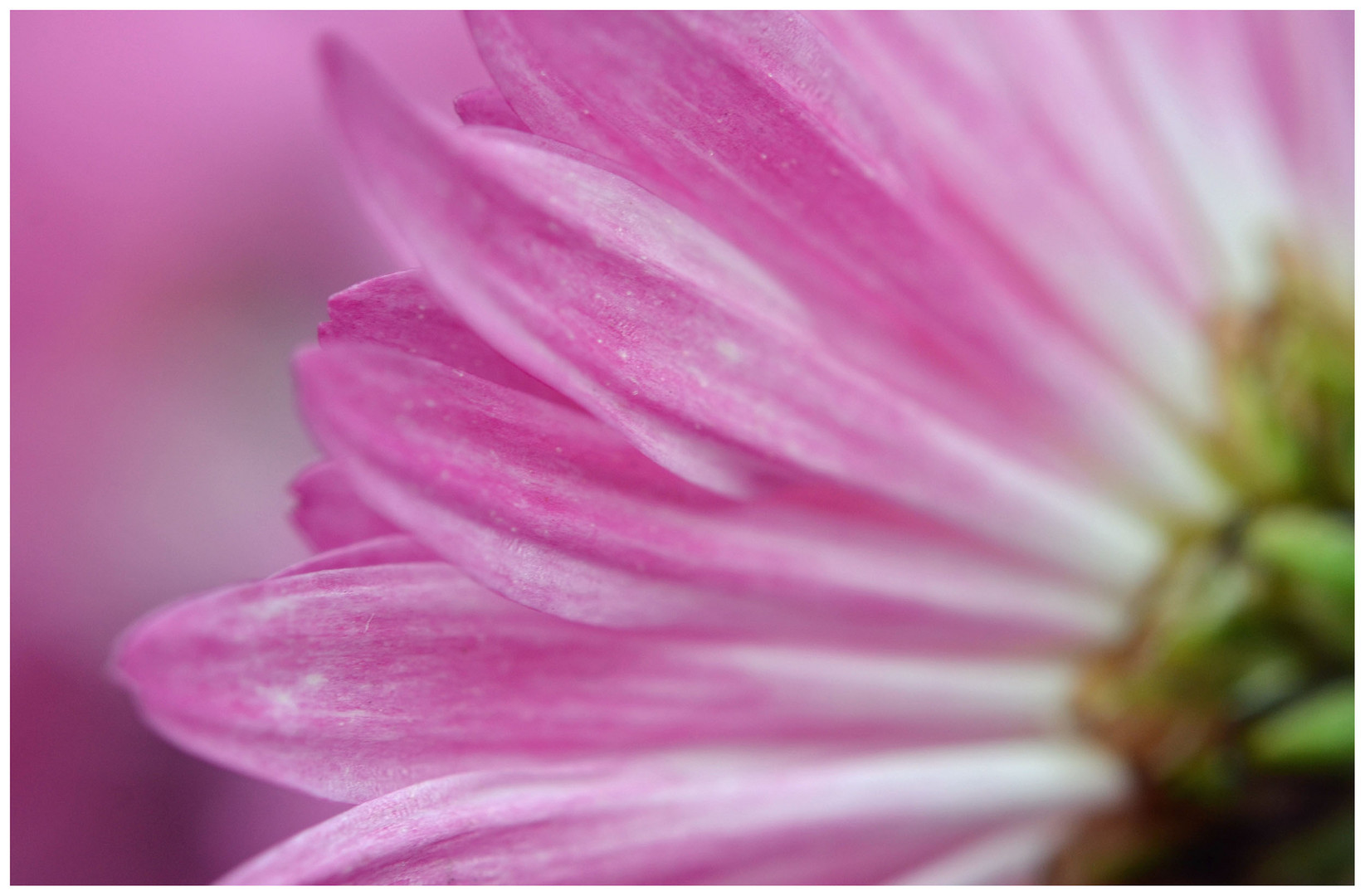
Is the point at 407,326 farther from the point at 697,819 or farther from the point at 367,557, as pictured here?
the point at 697,819

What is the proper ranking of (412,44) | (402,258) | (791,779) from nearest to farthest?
(402,258)
(791,779)
(412,44)

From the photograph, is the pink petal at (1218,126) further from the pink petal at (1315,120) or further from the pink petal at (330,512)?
the pink petal at (330,512)

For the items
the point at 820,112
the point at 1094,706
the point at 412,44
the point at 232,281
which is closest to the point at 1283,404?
the point at 1094,706

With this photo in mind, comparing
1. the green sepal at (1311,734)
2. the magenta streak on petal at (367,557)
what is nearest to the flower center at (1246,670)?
the green sepal at (1311,734)

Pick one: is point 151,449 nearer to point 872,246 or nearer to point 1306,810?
point 872,246

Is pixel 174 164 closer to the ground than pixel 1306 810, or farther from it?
farther from it

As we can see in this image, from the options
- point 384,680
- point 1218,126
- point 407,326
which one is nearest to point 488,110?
point 407,326

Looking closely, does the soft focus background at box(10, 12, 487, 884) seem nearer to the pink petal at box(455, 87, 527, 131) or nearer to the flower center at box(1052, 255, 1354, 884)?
the pink petal at box(455, 87, 527, 131)
